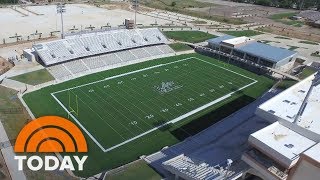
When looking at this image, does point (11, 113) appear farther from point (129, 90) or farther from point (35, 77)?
point (129, 90)

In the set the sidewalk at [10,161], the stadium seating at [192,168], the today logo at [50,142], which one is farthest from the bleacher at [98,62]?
the stadium seating at [192,168]

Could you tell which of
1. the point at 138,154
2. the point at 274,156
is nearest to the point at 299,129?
the point at 274,156

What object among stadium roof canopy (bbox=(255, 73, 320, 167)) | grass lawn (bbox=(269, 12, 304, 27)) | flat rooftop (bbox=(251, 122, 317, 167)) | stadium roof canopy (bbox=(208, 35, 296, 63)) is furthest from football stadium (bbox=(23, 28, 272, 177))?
grass lawn (bbox=(269, 12, 304, 27))

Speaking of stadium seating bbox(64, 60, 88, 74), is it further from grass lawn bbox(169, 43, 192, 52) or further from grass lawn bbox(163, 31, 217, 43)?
grass lawn bbox(163, 31, 217, 43)

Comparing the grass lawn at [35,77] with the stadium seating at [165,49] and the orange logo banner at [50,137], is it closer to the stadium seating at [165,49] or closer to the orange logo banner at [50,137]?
the orange logo banner at [50,137]

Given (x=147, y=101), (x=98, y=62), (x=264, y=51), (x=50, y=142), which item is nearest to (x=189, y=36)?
(x=264, y=51)

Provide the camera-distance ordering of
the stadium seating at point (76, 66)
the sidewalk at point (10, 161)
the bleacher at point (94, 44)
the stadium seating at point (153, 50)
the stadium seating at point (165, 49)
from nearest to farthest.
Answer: the sidewalk at point (10, 161) < the stadium seating at point (76, 66) < the bleacher at point (94, 44) < the stadium seating at point (153, 50) < the stadium seating at point (165, 49)
